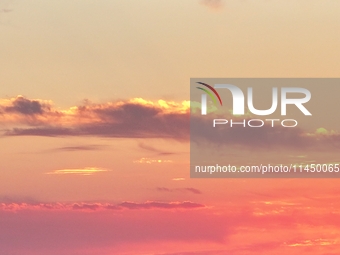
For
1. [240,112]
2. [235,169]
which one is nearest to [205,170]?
[235,169]

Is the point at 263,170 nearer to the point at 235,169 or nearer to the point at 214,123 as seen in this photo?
the point at 235,169

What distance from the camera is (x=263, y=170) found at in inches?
1163

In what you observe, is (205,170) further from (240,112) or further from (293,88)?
(293,88)

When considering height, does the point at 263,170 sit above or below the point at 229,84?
below

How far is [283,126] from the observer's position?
30.1 m

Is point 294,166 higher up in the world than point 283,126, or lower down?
lower down

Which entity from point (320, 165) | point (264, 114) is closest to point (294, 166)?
point (320, 165)

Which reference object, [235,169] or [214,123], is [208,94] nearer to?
[214,123]

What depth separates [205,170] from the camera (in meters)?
29.8

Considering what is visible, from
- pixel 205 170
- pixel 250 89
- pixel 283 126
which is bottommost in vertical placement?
pixel 205 170

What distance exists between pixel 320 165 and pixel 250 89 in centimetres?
554

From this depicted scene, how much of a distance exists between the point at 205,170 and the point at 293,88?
6617mm

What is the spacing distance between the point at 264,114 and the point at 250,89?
1.57 meters

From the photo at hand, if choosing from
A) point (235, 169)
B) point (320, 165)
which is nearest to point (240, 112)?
point (235, 169)
